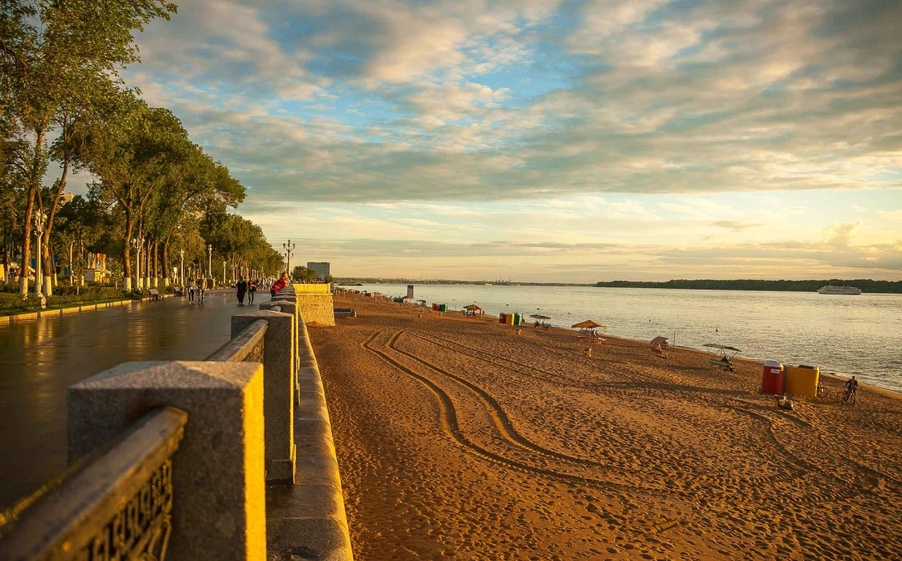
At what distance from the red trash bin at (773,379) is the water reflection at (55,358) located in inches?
707

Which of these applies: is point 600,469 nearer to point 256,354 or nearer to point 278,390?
point 278,390

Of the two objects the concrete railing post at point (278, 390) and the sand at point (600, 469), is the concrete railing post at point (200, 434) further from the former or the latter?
the sand at point (600, 469)

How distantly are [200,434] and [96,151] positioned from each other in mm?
39355

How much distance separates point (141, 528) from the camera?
1.56 meters

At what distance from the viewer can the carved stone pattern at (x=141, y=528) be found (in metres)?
1.32

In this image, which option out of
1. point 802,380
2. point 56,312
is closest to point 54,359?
point 56,312

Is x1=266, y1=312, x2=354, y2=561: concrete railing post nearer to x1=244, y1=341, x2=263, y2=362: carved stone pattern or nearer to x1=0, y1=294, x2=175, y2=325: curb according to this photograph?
x1=244, y1=341, x2=263, y2=362: carved stone pattern

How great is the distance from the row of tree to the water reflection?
6317 mm

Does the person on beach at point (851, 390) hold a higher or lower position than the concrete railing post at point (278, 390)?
lower

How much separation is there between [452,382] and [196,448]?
16.8 metres

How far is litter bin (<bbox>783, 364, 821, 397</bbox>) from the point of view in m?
20.7

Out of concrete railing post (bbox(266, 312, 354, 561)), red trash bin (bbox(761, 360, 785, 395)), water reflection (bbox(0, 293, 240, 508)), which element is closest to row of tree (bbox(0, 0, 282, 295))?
water reflection (bbox(0, 293, 240, 508))

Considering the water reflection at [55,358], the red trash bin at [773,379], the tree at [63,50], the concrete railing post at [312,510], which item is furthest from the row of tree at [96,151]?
the red trash bin at [773,379]

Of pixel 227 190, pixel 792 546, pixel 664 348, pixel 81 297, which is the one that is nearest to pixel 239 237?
pixel 227 190
